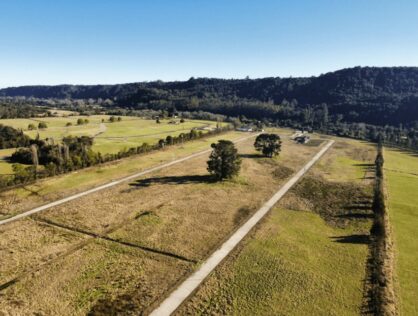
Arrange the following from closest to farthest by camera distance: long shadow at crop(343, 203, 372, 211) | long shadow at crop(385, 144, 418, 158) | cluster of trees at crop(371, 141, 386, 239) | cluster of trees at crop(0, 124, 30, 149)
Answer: cluster of trees at crop(371, 141, 386, 239)
long shadow at crop(343, 203, 372, 211)
cluster of trees at crop(0, 124, 30, 149)
long shadow at crop(385, 144, 418, 158)

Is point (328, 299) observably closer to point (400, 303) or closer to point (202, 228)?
point (400, 303)

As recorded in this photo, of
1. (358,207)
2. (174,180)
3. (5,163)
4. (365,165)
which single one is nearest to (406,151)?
(365,165)

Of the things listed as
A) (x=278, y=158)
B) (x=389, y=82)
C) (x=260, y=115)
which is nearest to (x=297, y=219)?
(x=278, y=158)

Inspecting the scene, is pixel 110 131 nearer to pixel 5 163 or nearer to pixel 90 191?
pixel 5 163

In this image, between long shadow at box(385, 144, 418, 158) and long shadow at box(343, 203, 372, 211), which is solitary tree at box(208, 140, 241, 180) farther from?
long shadow at box(385, 144, 418, 158)

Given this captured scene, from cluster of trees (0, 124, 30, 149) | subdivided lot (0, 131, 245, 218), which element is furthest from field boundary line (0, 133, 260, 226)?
cluster of trees (0, 124, 30, 149)

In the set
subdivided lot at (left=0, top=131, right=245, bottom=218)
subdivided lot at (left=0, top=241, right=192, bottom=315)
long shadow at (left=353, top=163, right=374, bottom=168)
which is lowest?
subdivided lot at (left=0, top=241, right=192, bottom=315)
